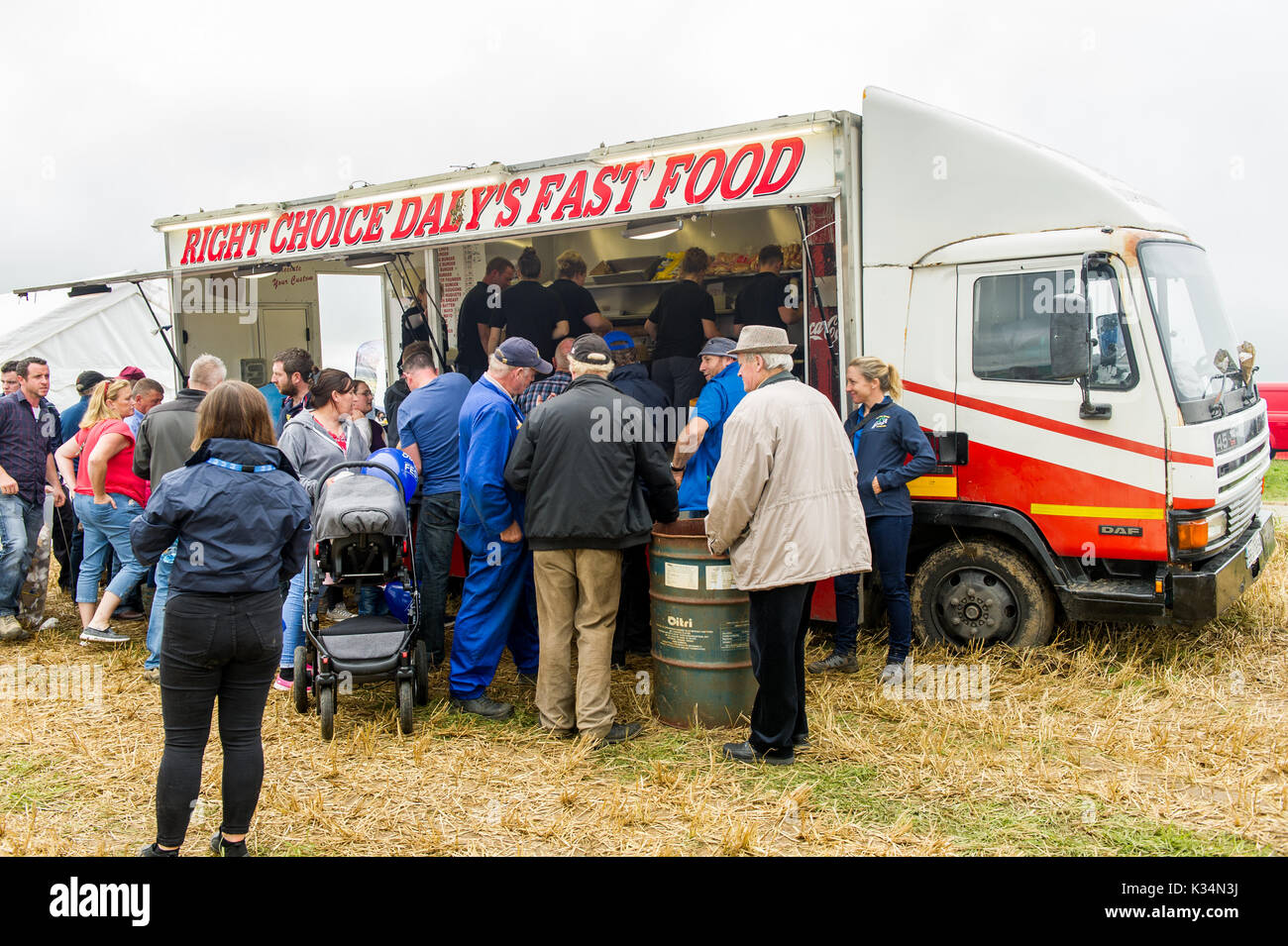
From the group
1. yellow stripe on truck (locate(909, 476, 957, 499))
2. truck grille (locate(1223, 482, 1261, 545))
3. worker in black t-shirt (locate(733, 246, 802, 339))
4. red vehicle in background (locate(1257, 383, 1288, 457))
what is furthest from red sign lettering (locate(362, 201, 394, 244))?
red vehicle in background (locate(1257, 383, 1288, 457))

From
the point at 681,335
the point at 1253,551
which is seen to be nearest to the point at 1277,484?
the point at 1253,551

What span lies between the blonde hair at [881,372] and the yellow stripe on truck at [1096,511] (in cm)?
101

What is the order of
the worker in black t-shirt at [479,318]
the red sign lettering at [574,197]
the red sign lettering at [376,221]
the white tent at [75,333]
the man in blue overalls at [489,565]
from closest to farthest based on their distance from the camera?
the man in blue overalls at [489,565]
the red sign lettering at [574,197]
the red sign lettering at [376,221]
the worker in black t-shirt at [479,318]
the white tent at [75,333]

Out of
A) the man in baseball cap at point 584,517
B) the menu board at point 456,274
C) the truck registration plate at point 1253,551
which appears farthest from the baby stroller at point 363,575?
the truck registration plate at point 1253,551

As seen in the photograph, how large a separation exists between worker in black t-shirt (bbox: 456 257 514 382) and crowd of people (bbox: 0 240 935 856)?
1882mm

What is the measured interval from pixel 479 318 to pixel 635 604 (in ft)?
12.0

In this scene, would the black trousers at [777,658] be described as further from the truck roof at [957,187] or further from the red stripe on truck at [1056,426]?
the truck roof at [957,187]

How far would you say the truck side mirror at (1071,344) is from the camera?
5.38 m

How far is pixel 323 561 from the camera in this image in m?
5.55

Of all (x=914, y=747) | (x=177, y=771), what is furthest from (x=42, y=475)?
(x=914, y=747)

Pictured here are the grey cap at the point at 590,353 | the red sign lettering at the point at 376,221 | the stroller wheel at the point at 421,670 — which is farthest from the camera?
the red sign lettering at the point at 376,221

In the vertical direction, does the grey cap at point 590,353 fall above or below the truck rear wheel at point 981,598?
above
